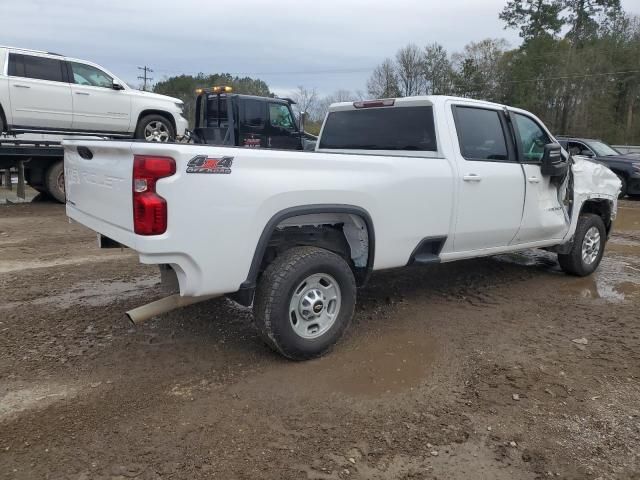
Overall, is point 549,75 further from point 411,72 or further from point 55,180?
point 55,180

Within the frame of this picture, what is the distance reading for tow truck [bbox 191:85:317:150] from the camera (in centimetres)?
1198

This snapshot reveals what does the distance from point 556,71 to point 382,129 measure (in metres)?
39.3

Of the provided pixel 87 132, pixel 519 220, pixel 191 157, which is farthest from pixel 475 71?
pixel 191 157

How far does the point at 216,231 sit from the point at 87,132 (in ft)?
29.9

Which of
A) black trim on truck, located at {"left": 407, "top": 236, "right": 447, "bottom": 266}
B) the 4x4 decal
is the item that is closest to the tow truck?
black trim on truck, located at {"left": 407, "top": 236, "right": 447, "bottom": 266}

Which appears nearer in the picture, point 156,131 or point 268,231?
point 268,231

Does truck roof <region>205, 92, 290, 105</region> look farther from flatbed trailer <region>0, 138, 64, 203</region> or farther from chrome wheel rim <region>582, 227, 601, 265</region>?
chrome wheel rim <region>582, 227, 601, 265</region>

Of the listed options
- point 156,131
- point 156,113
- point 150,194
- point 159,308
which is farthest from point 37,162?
point 150,194

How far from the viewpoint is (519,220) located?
5324 millimetres

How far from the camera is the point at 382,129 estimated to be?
5156mm

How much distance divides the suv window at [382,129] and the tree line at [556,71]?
35.6 metres

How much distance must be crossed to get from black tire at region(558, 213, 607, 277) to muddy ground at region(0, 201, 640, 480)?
0.65 metres

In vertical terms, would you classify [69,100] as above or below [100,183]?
above

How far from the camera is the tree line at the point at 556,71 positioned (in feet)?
119
